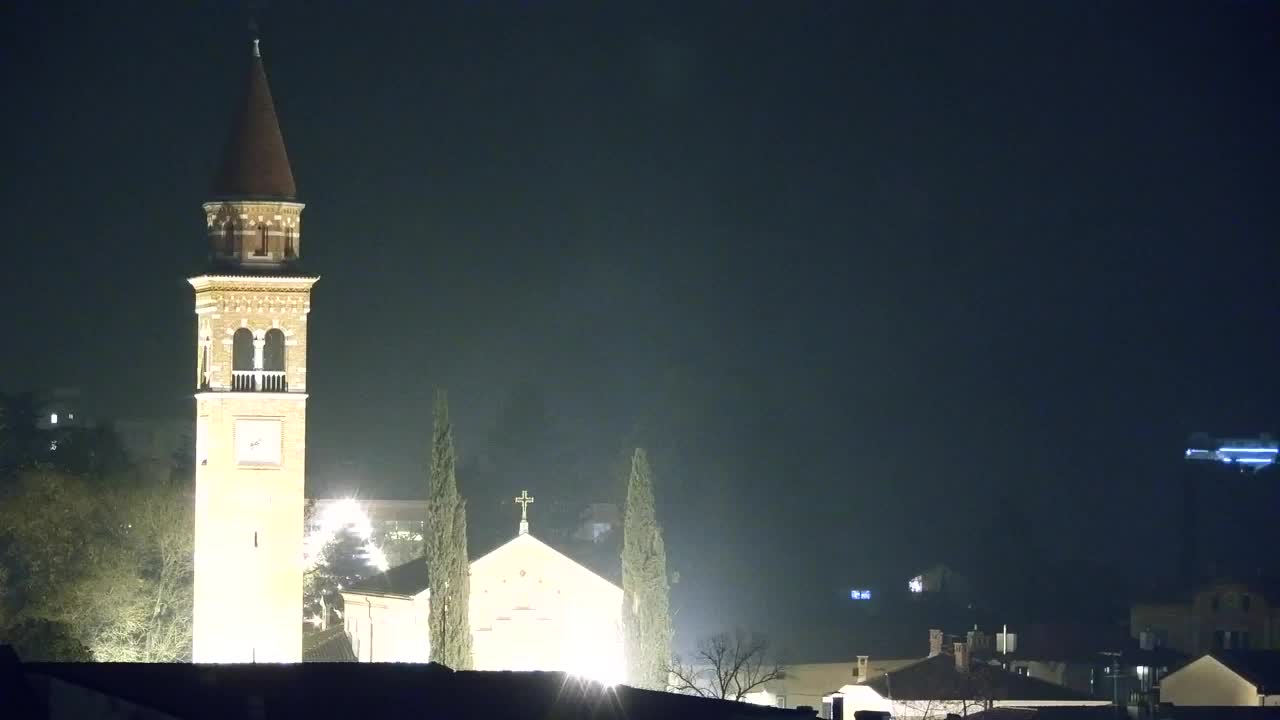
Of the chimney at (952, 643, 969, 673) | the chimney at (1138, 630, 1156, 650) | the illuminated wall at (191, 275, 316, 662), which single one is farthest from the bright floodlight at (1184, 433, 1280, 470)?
the illuminated wall at (191, 275, 316, 662)

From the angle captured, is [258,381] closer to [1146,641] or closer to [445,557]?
[445,557]

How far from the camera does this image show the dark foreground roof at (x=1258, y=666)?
246 ft

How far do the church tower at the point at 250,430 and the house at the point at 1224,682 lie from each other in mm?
25278

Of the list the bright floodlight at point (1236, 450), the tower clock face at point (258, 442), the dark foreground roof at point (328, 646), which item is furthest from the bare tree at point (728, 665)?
the bright floodlight at point (1236, 450)

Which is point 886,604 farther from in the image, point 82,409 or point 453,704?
point 453,704

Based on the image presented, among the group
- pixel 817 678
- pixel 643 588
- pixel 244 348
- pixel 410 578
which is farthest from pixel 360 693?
pixel 817 678

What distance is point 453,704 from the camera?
116 ft

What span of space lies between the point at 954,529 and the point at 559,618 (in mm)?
67064

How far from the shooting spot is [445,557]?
74188 mm

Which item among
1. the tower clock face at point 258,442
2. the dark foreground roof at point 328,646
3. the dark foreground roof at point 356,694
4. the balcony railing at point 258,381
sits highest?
the balcony railing at point 258,381

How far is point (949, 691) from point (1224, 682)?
1104 cm

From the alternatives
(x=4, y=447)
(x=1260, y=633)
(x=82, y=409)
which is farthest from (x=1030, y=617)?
(x=82, y=409)

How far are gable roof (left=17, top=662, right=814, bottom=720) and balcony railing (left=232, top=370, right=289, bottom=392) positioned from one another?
31229 mm

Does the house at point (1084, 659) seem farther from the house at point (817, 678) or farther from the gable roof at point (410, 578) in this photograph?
the gable roof at point (410, 578)
